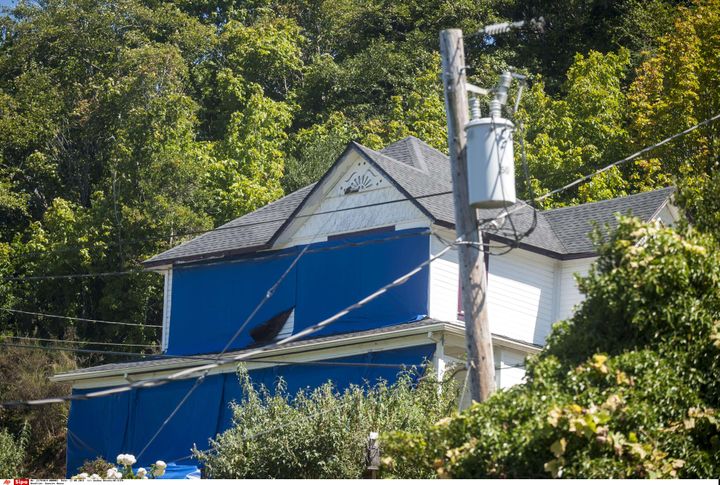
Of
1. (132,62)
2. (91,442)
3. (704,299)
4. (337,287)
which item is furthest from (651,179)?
(704,299)

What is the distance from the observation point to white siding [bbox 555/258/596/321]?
28.1 meters

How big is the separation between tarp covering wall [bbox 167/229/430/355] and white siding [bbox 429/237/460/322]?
0.60 feet

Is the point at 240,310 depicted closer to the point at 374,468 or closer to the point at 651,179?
the point at 374,468

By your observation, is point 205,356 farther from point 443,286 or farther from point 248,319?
point 443,286

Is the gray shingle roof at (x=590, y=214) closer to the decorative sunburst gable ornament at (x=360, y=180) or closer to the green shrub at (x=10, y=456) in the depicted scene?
the decorative sunburst gable ornament at (x=360, y=180)

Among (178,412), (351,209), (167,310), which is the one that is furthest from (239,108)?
(351,209)

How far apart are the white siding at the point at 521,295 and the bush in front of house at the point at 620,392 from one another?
13471mm

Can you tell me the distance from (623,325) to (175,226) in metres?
33.6

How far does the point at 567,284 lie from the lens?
92.7ft

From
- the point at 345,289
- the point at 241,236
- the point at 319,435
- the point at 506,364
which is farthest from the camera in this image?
the point at 241,236

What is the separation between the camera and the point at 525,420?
12.0 meters

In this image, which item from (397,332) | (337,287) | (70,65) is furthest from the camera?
(70,65)

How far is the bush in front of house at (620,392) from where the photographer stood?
1170 cm

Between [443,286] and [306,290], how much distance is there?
3.48 m
